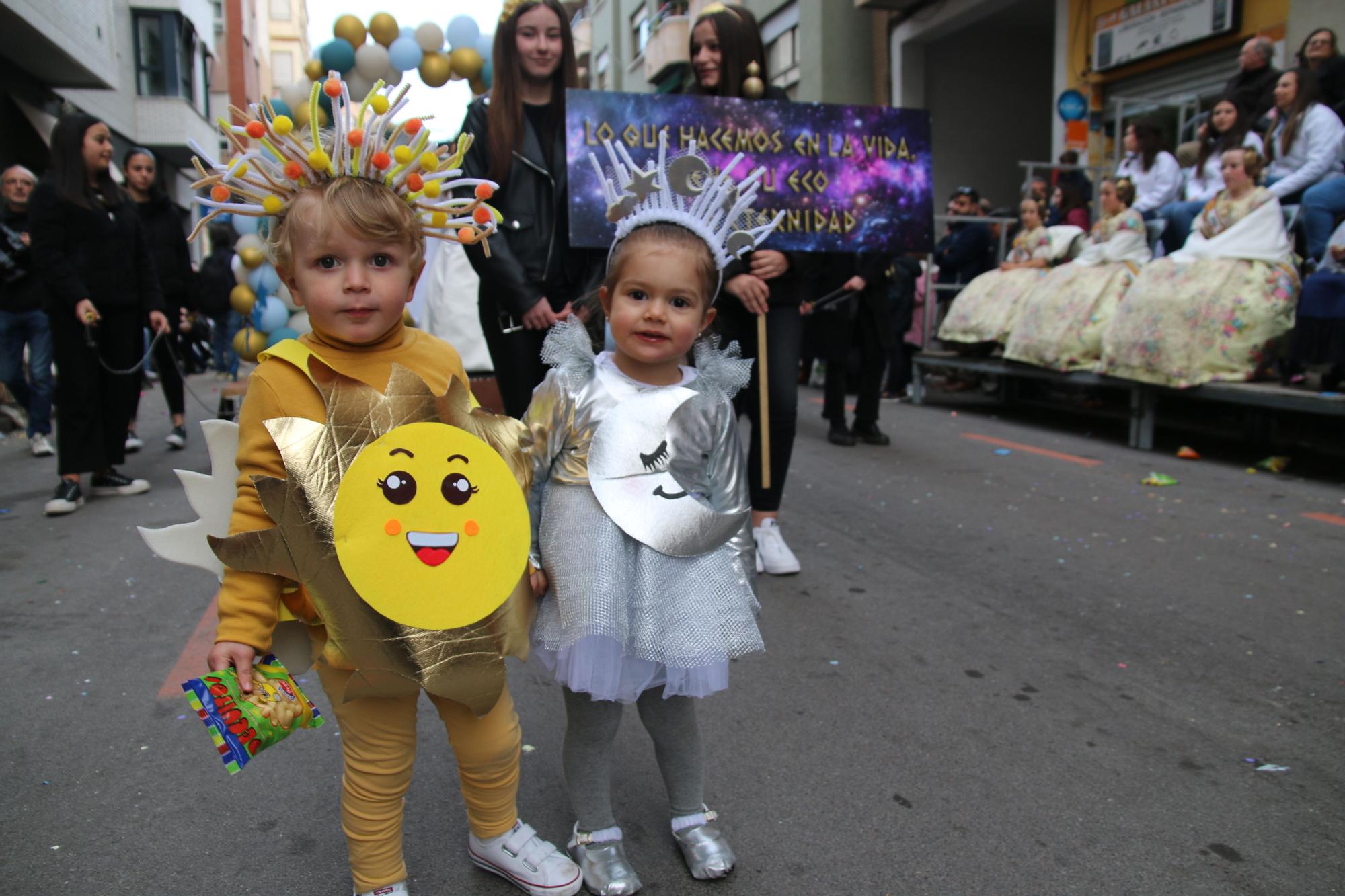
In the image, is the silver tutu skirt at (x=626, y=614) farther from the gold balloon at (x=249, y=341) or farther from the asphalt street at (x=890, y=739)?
the gold balloon at (x=249, y=341)

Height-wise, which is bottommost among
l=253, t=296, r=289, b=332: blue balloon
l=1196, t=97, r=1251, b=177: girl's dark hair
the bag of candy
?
the bag of candy

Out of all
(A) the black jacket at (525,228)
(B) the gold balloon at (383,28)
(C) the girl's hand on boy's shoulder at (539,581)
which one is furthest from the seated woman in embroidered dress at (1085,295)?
(C) the girl's hand on boy's shoulder at (539,581)

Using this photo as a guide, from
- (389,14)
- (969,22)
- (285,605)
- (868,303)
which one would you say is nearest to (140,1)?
(969,22)

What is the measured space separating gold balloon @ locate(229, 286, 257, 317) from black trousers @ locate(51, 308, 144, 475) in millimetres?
2048

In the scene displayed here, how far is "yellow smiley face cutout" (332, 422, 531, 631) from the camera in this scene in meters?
1.72

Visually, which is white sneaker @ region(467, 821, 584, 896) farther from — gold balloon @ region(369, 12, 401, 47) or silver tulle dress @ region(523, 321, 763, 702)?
gold balloon @ region(369, 12, 401, 47)

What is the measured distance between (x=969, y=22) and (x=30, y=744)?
16.4m

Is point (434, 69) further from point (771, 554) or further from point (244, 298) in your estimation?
point (771, 554)

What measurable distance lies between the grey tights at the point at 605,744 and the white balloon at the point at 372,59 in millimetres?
5920

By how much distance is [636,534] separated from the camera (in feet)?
6.43

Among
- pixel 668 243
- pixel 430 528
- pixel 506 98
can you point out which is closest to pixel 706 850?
pixel 430 528

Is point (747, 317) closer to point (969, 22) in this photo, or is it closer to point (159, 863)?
point (159, 863)

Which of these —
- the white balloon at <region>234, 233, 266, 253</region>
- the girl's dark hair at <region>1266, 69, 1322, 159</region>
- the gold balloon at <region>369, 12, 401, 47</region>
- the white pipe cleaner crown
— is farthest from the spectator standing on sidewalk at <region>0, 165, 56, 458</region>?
the girl's dark hair at <region>1266, 69, 1322, 159</region>

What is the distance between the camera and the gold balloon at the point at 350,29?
6855 mm
